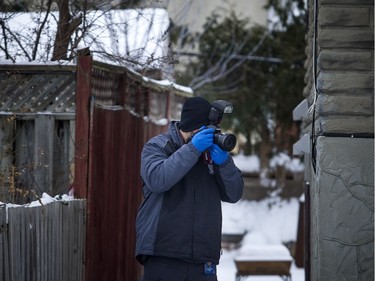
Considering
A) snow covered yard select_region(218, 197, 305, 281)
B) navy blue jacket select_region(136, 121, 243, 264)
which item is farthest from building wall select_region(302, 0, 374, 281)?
snow covered yard select_region(218, 197, 305, 281)

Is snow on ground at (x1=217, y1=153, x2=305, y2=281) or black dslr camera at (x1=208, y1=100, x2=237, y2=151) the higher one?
black dslr camera at (x1=208, y1=100, x2=237, y2=151)

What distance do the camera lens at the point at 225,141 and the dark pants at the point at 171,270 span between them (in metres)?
0.75

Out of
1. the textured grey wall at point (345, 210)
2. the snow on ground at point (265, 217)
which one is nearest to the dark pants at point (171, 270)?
the textured grey wall at point (345, 210)

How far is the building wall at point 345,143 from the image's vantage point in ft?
14.9

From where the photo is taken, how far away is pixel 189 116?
4.16 m

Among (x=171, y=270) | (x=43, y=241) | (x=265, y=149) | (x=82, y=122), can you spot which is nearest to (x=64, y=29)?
(x=82, y=122)

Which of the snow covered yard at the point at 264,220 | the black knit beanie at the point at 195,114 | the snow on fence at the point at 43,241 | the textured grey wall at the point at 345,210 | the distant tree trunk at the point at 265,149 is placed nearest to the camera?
the black knit beanie at the point at 195,114

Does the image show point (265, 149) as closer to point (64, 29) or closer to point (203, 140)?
point (64, 29)

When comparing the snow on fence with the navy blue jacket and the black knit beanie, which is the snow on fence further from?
the black knit beanie

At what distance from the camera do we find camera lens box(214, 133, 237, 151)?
12.9 feet

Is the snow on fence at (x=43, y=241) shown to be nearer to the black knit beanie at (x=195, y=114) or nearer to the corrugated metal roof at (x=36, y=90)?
the corrugated metal roof at (x=36, y=90)

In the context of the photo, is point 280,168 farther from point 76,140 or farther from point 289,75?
point 76,140

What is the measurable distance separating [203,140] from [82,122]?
67.2 inches

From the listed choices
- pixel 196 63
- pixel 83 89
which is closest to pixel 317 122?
pixel 83 89
